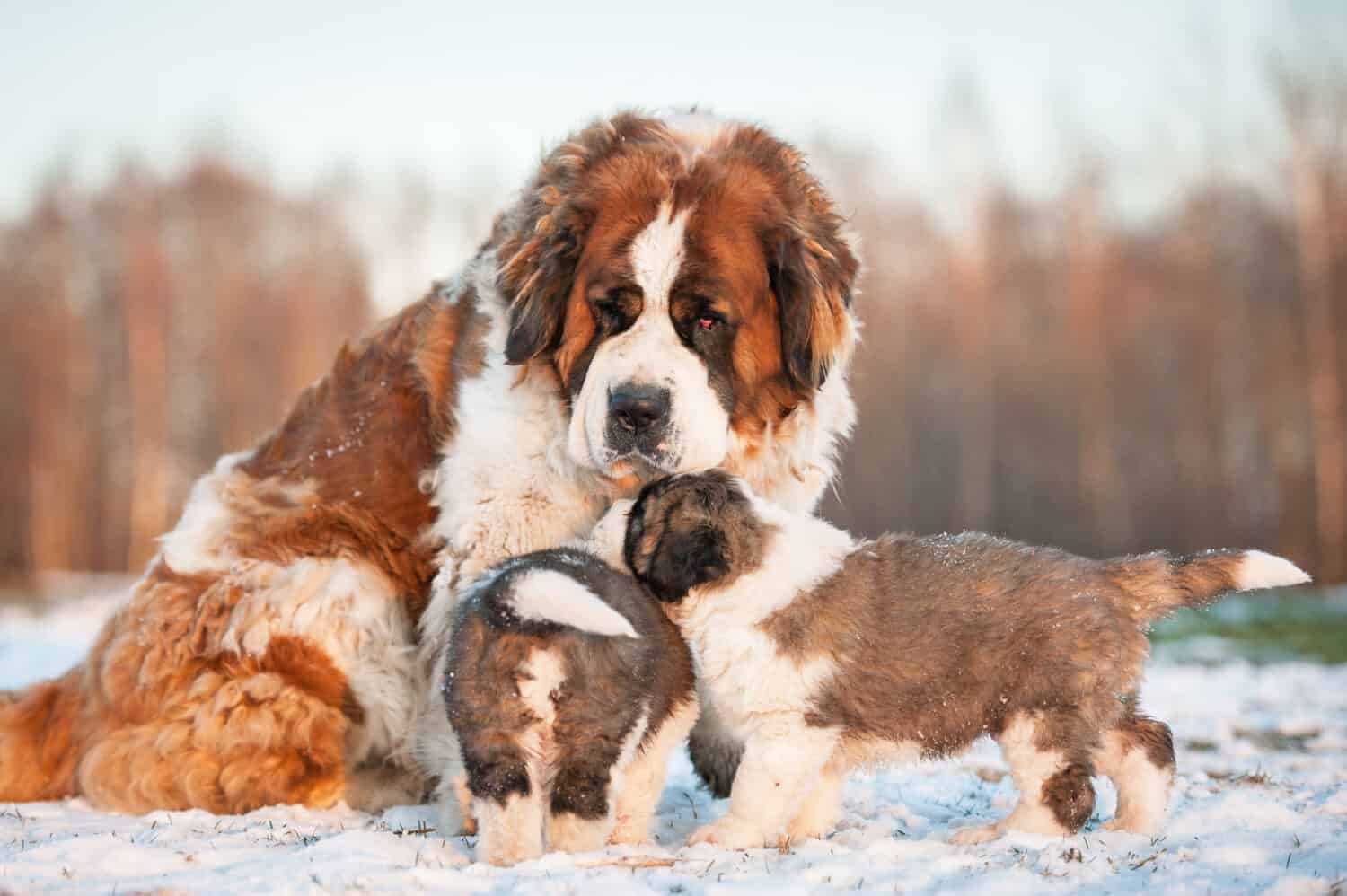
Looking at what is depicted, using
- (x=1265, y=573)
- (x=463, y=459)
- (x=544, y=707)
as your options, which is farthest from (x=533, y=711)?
(x=1265, y=573)

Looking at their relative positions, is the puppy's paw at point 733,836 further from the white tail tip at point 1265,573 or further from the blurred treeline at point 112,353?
the blurred treeline at point 112,353

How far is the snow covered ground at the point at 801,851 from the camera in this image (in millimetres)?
3152

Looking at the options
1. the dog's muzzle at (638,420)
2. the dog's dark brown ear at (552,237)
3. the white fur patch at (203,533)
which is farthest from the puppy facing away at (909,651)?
the white fur patch at (203,533)

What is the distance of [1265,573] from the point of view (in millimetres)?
3945

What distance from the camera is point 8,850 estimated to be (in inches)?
145

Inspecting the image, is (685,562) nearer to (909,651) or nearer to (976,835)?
(909,651)

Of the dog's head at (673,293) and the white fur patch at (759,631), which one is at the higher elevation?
the dog's head at (673,293)

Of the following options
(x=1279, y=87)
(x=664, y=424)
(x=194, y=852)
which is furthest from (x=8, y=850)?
(x=1279, y=87)

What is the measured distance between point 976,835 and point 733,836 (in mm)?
766

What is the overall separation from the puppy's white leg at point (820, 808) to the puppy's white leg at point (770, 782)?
0.20 meters

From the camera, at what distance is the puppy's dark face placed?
401 centimetres

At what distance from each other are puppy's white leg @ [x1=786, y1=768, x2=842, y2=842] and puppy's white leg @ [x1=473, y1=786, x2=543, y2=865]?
3.05 feet

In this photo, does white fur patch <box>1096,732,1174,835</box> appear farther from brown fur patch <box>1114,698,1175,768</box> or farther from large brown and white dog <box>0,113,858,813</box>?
large brown and white dog <box>0,113,858,813</box>

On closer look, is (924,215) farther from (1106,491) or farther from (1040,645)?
(1040,645)
